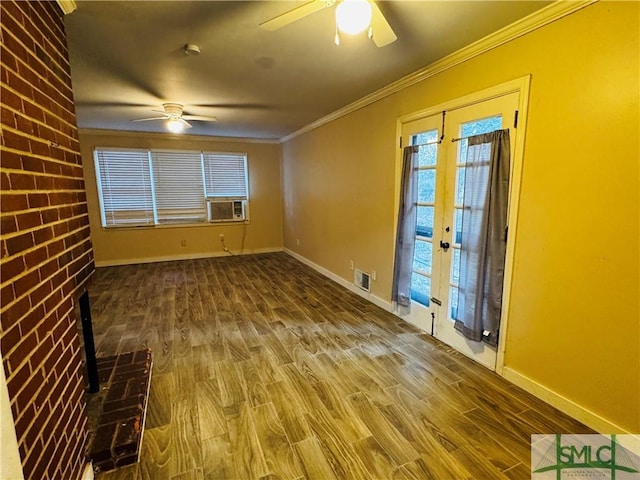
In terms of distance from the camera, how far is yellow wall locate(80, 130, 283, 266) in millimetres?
5312

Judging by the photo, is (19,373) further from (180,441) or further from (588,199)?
(588,199)

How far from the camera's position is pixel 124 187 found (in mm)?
5488

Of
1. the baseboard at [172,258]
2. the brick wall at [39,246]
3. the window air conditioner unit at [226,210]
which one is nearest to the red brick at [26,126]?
the brick wall at [39,246]

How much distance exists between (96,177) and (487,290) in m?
6.00

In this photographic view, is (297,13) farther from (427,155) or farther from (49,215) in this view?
(427,155)

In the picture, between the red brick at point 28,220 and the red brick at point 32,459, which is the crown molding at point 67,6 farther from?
the red brick at point 32,459

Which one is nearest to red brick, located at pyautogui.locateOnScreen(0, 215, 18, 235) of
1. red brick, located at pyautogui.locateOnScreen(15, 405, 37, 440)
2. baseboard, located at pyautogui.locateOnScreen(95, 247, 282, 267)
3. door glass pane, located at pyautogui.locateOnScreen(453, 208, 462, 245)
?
red brick, located at pyautogui.locateOnScreen(15, 405, 37, 440)

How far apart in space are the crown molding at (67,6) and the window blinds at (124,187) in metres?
4.17

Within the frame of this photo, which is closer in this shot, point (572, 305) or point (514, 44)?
point (572, 305)

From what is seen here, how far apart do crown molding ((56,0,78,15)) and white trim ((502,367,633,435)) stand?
348 centimetres

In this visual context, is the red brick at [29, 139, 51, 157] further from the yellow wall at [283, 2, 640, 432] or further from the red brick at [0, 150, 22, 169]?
the yellow wall at [283, 2, 640, 432]

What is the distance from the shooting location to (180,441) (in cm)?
171

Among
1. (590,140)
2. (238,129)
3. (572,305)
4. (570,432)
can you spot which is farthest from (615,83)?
(238,129)

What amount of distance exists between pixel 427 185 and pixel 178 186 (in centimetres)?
475
